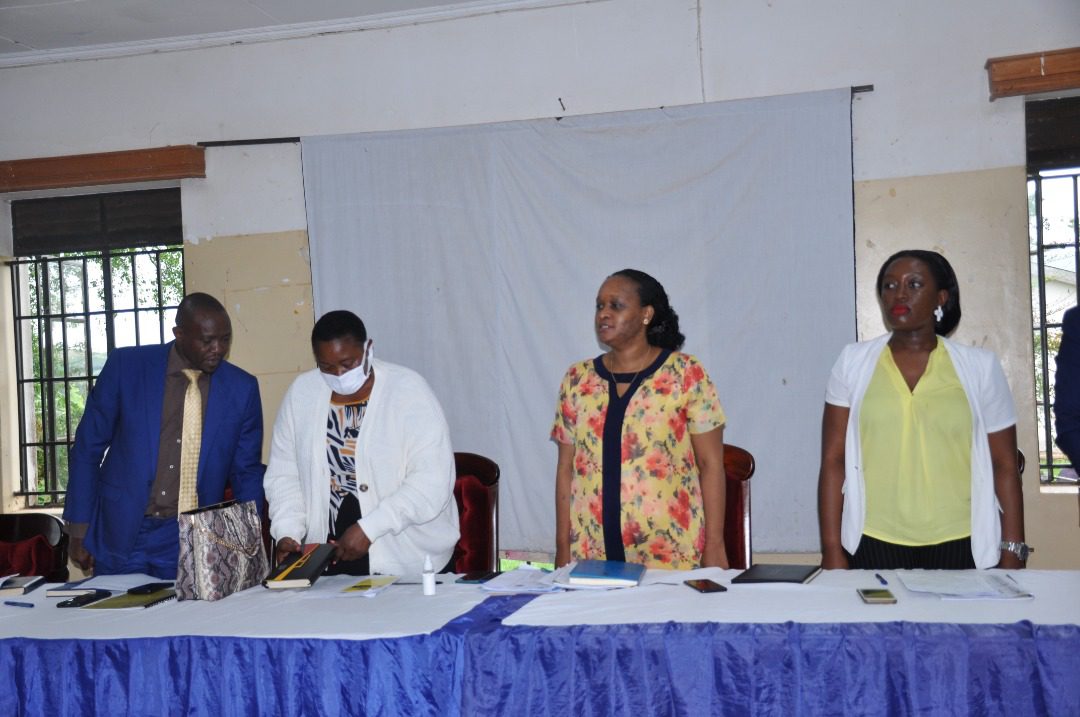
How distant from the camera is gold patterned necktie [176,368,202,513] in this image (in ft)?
11.1

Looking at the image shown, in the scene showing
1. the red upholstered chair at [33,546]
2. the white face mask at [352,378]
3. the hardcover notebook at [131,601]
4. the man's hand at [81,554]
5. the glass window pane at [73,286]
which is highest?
the glass window pane at [73,286]

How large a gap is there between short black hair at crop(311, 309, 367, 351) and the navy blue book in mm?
1051

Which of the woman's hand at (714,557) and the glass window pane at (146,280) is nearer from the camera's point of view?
the woman's hand at (714,557)

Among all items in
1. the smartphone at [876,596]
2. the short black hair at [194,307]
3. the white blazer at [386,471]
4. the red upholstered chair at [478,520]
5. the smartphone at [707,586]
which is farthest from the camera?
the red upholstered chair at [478,520]

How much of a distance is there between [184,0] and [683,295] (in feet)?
8.78

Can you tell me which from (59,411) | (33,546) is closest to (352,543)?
(33,546)

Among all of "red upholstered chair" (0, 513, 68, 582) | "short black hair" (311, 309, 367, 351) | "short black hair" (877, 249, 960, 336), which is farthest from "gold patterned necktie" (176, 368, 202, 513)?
"short black hair" (877, 249, 960, 336)

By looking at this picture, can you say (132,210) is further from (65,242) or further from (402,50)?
(402,50)

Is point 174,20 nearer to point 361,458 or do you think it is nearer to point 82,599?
point 361,458

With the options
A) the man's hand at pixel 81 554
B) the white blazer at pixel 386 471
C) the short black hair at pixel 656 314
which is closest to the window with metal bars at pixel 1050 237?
the short black hair at pixel 656 314

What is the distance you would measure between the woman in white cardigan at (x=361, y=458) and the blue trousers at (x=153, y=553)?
1.34 ft

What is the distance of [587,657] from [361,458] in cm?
129

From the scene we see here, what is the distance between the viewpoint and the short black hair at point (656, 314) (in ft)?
9.97

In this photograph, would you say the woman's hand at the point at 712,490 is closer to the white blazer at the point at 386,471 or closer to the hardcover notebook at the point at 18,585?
the white blazer at the point at 386,471
